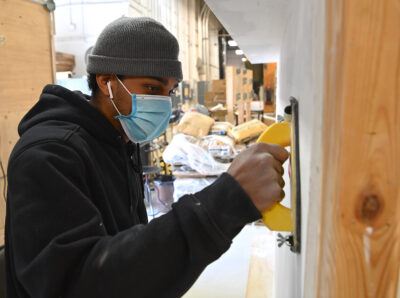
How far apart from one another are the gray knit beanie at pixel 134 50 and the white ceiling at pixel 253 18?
0.22 metres

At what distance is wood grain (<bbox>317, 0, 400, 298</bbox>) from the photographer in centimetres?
36

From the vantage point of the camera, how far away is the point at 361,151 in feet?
1.22

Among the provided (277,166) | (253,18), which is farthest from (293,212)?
(253,18)

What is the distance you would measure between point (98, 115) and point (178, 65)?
35 centimetres

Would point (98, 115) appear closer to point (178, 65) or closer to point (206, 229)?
point (178, 65)

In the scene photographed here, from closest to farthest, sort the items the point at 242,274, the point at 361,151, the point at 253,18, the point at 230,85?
the point at 361,151 → the point at 253,18 → the point at 242,274 → the point at 230,85

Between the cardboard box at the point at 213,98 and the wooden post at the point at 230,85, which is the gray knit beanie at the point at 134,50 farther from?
the cardboard box at the point at 213,98

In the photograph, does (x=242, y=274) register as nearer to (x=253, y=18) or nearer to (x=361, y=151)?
(x=253, y=18)

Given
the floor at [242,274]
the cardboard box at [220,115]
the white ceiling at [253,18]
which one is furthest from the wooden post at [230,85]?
the white ceiling at [253,18]

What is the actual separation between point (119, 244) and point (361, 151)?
0.48m

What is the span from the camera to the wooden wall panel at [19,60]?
2639mm

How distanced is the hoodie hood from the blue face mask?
133mm

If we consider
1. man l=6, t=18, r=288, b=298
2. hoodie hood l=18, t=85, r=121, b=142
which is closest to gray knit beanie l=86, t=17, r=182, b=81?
hoodie hood l=18, t=85, r=121, b=142

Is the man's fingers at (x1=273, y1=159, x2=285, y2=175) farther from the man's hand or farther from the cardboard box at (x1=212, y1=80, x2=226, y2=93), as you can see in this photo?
the cardboard box at (x1=212, y1=80, x2=226, y2=93)
